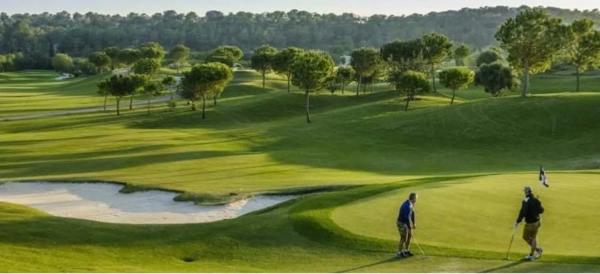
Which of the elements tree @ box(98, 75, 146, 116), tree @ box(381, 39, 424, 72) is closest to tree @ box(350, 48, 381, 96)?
tree @ box(381, 39, 424, 72)

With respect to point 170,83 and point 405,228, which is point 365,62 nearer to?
point 170,83

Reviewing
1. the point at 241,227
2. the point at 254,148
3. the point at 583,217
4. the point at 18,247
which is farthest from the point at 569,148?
the point at 18,247

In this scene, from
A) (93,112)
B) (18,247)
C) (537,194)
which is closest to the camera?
(18,247)

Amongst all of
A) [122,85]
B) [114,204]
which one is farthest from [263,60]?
[114,204]

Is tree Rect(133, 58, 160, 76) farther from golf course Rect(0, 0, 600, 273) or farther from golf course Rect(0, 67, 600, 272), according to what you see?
golf course Rect(0, 67, 600, 272)

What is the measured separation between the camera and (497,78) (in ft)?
402

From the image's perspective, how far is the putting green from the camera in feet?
82.5

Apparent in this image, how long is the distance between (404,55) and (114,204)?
94888 mm

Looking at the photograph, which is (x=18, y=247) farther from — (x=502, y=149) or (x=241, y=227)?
(x=502, y=149)

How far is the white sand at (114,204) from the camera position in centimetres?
3578

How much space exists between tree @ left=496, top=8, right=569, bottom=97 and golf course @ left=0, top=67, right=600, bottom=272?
348 inches

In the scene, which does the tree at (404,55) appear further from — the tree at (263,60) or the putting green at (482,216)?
the putting green at (482,216)

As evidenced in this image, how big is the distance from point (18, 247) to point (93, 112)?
95.6m

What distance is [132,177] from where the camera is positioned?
5034cm
